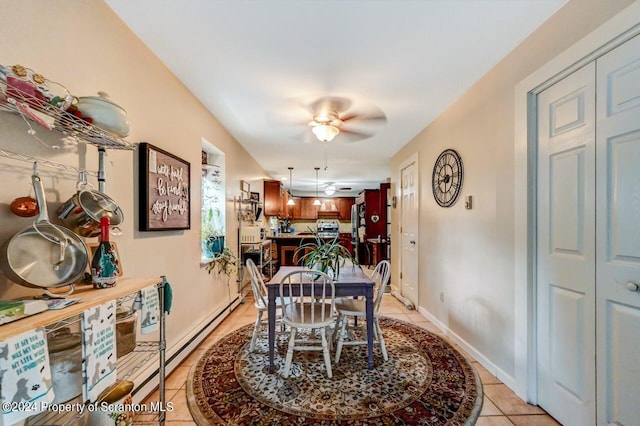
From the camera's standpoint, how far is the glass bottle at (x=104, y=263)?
1184 millimetres

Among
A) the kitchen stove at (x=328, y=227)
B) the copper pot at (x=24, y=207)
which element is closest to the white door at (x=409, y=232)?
the copper pot at (x=24, y=207)

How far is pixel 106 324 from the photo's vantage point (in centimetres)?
105

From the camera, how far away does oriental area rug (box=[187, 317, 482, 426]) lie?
168cm

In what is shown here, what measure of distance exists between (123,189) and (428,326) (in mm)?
3248

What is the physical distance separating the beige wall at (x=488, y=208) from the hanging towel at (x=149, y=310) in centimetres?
230

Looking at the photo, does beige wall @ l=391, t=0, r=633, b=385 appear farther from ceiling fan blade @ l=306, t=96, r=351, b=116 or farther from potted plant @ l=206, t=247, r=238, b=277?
potted plant @ l=206, t=247, r=238, b=277

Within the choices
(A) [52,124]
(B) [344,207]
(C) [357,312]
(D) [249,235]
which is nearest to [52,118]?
(A) [52,124]

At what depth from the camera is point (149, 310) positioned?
1.37m

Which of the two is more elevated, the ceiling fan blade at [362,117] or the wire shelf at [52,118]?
the ceiling fan blade at [362,117]

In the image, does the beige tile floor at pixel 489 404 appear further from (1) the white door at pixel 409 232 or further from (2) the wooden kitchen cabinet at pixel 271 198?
(2) the wooden kitchen cabinet at pixel 271 198

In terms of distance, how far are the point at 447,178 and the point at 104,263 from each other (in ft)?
9.62

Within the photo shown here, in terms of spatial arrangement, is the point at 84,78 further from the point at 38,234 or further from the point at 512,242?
the point at 512,242

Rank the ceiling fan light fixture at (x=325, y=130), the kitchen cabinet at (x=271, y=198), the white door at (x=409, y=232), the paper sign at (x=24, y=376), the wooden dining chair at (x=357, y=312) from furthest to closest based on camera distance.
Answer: the kitchen cabinet at (x=271, y=198), the white door at (x=409, y=232), the ceiling fan light fixture at (x=325, y=130), the wooden dining chair at (x=357, y=312), the paper sign at (x=24, y=376)

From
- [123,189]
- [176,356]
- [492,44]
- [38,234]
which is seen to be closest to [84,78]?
[123,189]
